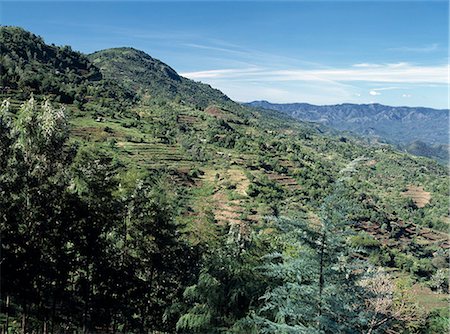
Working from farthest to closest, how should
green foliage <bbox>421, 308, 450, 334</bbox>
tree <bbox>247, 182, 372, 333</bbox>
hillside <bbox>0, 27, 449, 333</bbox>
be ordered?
green foliage <bbox>421, 308, 450, 334</bbox> < hillside <bbox>0, 27, 449, 333</bbox> < tree <bbox>247, 182, 372, 333</bbox>

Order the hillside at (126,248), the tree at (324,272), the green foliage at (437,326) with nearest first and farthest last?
the tree at (324,272), the hillside at (126,248), the green foliage at (437,326)

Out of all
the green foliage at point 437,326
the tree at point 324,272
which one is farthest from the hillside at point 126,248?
the green foliage at point 437,326


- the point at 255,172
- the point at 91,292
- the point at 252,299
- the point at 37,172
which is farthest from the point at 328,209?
the point at 255,172

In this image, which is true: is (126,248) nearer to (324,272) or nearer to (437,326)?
(324,272)

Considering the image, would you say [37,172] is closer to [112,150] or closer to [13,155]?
[13,155]

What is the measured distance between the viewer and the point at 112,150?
65.4 meters

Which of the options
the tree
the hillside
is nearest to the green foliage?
the hillside

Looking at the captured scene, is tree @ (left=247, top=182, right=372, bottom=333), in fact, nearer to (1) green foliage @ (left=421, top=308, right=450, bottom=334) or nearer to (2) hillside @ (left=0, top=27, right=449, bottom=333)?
(2) hillside @ (left=0, top=27, right=449, bottom=333)

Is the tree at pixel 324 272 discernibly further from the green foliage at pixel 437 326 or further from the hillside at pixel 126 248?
the green foliage at pixel 437 326

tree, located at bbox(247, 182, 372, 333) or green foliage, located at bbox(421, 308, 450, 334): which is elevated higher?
tree, located at bbox(247, 182, 372, 333)

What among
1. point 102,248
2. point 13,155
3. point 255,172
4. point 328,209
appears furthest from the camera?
point 255,172

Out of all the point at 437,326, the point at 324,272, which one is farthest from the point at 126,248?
the point at 437,326

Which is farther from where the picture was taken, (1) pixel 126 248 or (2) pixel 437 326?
(2) pixel 437 326

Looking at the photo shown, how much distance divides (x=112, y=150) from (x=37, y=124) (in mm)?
56296
